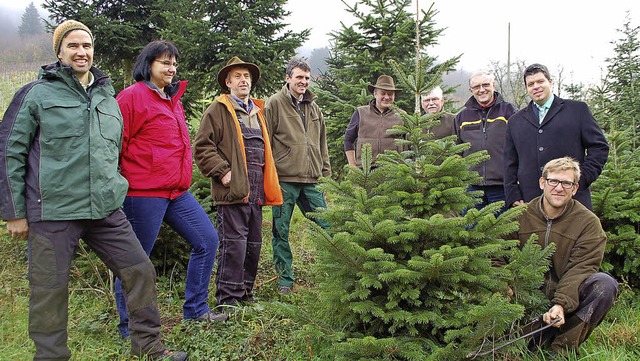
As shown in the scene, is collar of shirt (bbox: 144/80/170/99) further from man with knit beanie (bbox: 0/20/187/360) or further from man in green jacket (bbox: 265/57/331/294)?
man in green jacket (bbox: 265/57/331/294)

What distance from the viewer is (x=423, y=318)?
2553mm

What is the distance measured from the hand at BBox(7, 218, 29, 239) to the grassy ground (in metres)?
1.00

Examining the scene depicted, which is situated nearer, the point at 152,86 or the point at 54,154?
the point at 54,154

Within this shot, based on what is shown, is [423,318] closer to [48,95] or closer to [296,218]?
[48,95]

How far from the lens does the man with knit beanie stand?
8.75ft

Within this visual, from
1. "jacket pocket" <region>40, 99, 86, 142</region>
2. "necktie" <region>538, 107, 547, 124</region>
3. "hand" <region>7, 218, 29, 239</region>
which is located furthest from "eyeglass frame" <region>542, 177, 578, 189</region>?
"hand" <region>7, 218, 29, 239</region>

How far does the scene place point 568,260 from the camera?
3332 mm

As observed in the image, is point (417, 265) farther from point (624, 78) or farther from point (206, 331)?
point (624, 78)

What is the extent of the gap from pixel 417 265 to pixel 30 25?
8290 cm

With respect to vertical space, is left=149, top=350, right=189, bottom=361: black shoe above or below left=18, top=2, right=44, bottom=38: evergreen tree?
below

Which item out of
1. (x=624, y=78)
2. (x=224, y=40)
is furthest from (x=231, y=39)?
(x=624, y=78)

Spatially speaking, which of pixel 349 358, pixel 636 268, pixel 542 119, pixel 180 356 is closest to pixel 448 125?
pixel 542 119

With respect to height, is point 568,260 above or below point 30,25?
below

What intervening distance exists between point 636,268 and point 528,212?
1638 mm
